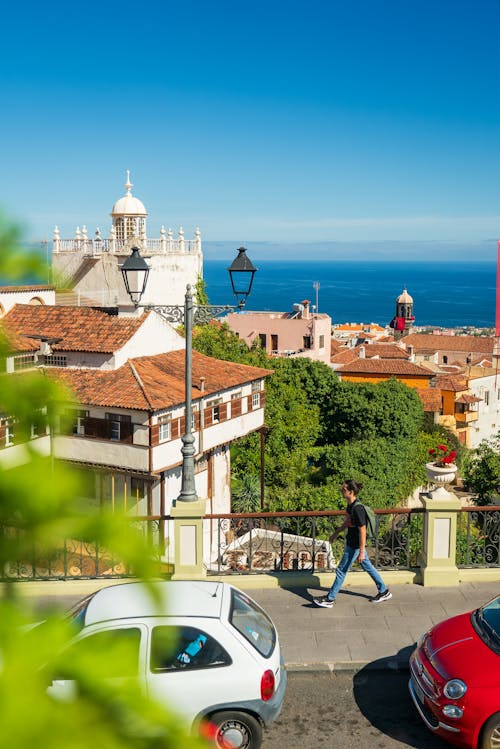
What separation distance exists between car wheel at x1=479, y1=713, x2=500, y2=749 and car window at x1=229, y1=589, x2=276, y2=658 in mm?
2086

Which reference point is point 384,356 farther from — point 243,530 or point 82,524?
point 82,524

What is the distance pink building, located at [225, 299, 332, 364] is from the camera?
221 feet

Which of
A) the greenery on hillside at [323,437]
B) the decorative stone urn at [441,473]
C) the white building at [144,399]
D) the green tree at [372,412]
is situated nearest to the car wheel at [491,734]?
the decorative stone urn at [441,473]

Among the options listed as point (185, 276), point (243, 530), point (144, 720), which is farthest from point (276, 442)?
point (144, 720)

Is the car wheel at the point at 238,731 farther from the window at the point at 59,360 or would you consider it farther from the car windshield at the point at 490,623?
the window at the point at 59,360

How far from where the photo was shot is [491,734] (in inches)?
273

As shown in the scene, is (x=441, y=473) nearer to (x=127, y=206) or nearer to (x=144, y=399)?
(x=144, y=399)

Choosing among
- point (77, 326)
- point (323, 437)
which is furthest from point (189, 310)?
point (323, 437)

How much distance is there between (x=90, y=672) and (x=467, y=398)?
65.0 m

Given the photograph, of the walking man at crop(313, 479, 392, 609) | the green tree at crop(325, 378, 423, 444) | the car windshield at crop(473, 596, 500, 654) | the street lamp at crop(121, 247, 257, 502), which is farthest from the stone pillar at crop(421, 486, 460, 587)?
the green tree at crop(325, 378, 423, 444)

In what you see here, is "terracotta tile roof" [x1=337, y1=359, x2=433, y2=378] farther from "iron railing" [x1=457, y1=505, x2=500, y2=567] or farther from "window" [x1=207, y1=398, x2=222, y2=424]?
"iron railing" [x1=457, y1=505, x2=500, y2=567]

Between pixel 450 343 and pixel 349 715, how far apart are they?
93.0 meters

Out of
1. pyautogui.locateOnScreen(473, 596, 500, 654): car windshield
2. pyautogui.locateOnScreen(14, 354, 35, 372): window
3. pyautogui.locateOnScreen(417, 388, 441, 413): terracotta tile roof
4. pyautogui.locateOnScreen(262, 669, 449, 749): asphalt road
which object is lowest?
pyautogui.locateOnScreen(417, 388, 441, 413): terracotta tile roof

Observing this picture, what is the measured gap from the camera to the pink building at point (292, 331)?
67.2m
